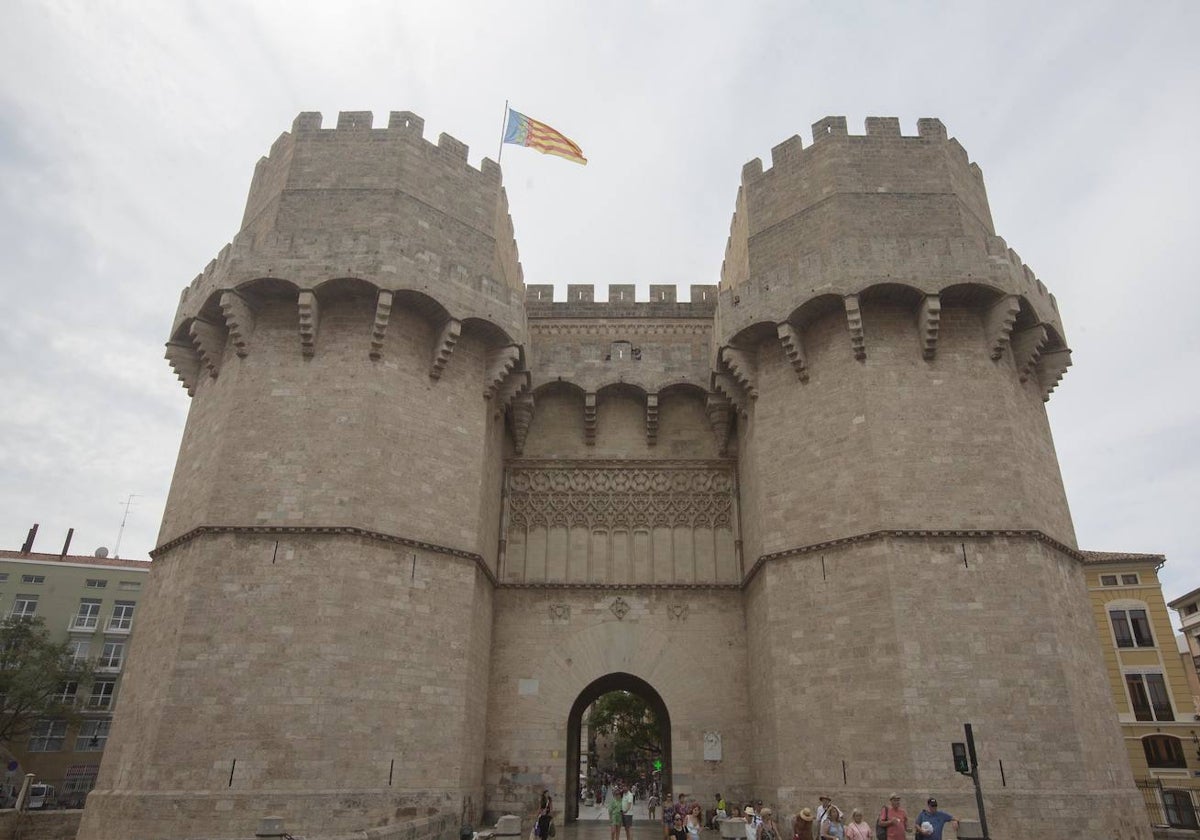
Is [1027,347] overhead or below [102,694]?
overhead

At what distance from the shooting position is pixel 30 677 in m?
29.7

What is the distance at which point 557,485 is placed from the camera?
760 inches

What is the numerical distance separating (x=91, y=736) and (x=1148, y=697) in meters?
42.9

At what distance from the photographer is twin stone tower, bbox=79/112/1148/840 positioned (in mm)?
12844

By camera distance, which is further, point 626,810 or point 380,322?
point 380,322

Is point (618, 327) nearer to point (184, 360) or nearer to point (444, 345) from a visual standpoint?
point (444, 345)

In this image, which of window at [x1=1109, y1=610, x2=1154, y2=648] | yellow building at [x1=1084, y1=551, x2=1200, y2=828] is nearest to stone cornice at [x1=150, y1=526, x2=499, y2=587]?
yellow building at [x1=1084, y1=551, x2=1200, y2=828]

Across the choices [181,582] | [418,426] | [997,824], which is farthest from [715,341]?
[181,582]

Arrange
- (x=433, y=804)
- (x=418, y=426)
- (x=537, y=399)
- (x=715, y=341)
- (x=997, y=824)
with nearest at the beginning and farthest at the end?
(x=997, y=824) < (x=433, y=804) < (x=418, y=426) < (x=715, y=341) < (x=537, y=399)

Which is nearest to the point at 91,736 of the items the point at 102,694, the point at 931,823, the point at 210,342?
the point at 102,694

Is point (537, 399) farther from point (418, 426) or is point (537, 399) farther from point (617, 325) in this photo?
point (418, 426)

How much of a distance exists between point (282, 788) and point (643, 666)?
795 centimetres

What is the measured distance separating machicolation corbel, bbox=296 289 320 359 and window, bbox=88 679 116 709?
96.2 feet

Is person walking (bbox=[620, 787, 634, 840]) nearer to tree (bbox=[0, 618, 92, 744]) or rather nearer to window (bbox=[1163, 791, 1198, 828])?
window (bbox=[1163, 791, 1198, 828])
